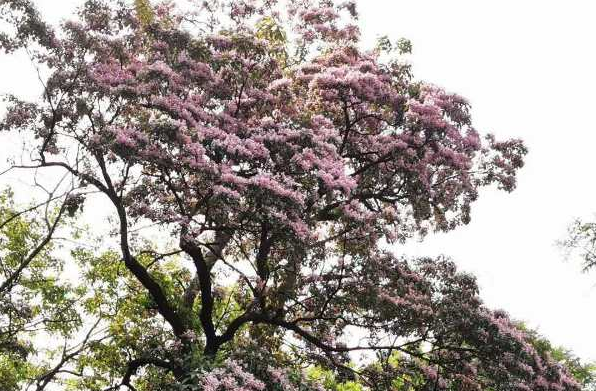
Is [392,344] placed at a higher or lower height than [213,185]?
lower

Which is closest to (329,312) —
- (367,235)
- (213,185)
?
(367,235)

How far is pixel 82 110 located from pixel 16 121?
130 cm

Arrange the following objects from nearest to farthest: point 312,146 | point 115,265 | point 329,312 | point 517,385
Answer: point 312,146 → point 517,385 → point 329,312 → point 115,265

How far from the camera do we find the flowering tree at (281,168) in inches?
351

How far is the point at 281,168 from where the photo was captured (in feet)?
30.0

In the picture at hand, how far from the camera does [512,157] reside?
11805mm

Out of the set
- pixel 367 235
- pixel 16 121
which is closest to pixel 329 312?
pixel 367 235

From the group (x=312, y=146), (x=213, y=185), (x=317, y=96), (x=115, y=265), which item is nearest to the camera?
(x=213, y=185)

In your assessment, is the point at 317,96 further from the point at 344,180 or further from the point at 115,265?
the point at 115,265

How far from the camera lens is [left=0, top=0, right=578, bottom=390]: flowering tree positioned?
8.91 metres

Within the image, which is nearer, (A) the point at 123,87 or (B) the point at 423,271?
(A) the point at 123,87

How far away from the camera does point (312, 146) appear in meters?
9.24

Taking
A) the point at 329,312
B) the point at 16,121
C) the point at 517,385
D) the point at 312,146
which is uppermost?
the point at 16,121

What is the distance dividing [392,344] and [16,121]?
26.3ft
